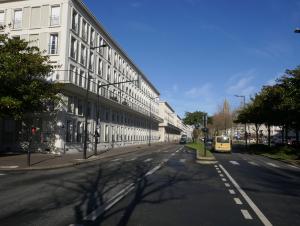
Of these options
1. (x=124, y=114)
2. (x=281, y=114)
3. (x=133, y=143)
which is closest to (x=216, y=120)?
(x=133, y=143)

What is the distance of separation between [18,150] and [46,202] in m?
28.3

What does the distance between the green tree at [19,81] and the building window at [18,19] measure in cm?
1165

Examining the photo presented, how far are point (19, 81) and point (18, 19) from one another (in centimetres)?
1509

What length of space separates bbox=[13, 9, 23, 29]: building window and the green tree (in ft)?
38.2

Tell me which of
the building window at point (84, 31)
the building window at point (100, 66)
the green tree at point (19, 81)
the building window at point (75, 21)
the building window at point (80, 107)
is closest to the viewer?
the green tree at point (19, 81)

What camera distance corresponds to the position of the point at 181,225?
25.4ft

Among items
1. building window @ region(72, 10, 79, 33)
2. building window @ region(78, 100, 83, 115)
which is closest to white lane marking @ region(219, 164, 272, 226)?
building window @ region(78, 100, 83, 115)

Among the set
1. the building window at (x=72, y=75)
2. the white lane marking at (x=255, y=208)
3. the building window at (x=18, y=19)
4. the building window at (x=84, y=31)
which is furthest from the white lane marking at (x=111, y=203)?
the building window at (x=84, y=31)

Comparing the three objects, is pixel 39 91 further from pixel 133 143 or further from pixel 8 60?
pixel 133 143

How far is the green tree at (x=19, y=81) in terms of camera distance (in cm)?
2528

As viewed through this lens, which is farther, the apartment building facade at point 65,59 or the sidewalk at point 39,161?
the apartment building facade at point 65,59

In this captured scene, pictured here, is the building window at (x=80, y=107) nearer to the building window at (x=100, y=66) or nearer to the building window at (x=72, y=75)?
the building window at (x=72, y=75)

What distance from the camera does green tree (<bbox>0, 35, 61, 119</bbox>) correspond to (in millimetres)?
25281

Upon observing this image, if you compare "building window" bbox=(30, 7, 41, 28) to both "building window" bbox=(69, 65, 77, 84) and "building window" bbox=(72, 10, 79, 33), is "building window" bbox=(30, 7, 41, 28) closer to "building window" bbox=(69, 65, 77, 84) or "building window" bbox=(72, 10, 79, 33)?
"building window" bbox=(72, 10, 79, 33)
